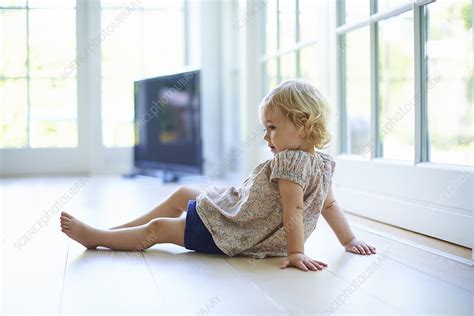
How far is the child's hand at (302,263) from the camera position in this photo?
4.47 feet

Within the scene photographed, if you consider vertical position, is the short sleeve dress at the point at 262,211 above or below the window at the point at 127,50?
below

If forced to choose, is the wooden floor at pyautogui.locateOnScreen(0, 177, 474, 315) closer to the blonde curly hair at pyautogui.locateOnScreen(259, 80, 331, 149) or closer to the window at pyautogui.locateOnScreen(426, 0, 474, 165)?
the blonde curly hair at pyautogui.locateOnScreen(259, 80, 331, 149)

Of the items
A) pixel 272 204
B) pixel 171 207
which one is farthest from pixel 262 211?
pixel 171 207

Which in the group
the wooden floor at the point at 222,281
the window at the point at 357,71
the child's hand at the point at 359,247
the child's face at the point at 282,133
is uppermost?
the window at the point at 357,71

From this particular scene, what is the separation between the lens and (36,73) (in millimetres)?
4359

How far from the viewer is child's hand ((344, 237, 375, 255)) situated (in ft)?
5.11

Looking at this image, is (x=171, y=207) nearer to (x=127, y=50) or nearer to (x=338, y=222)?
(x=338, y=222)

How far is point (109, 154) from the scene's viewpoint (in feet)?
14.4

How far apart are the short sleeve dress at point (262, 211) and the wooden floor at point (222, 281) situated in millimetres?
47

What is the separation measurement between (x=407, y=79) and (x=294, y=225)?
3.90 metres

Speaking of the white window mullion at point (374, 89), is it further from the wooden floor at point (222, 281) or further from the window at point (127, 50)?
the window at point (127, 50)

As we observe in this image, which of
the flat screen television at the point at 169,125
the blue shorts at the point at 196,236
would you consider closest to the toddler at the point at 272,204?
the blue shorts at the point at 196,236

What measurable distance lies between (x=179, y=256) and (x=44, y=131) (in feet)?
10.3

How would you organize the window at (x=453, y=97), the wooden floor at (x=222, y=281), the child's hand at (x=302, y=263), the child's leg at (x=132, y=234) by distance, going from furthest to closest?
the window at (x=453, y=97)
the child's leg at (x=132, y=234)
the child's hand at (x=302, y=263)
the wooden floor at (x=222, y=281)
